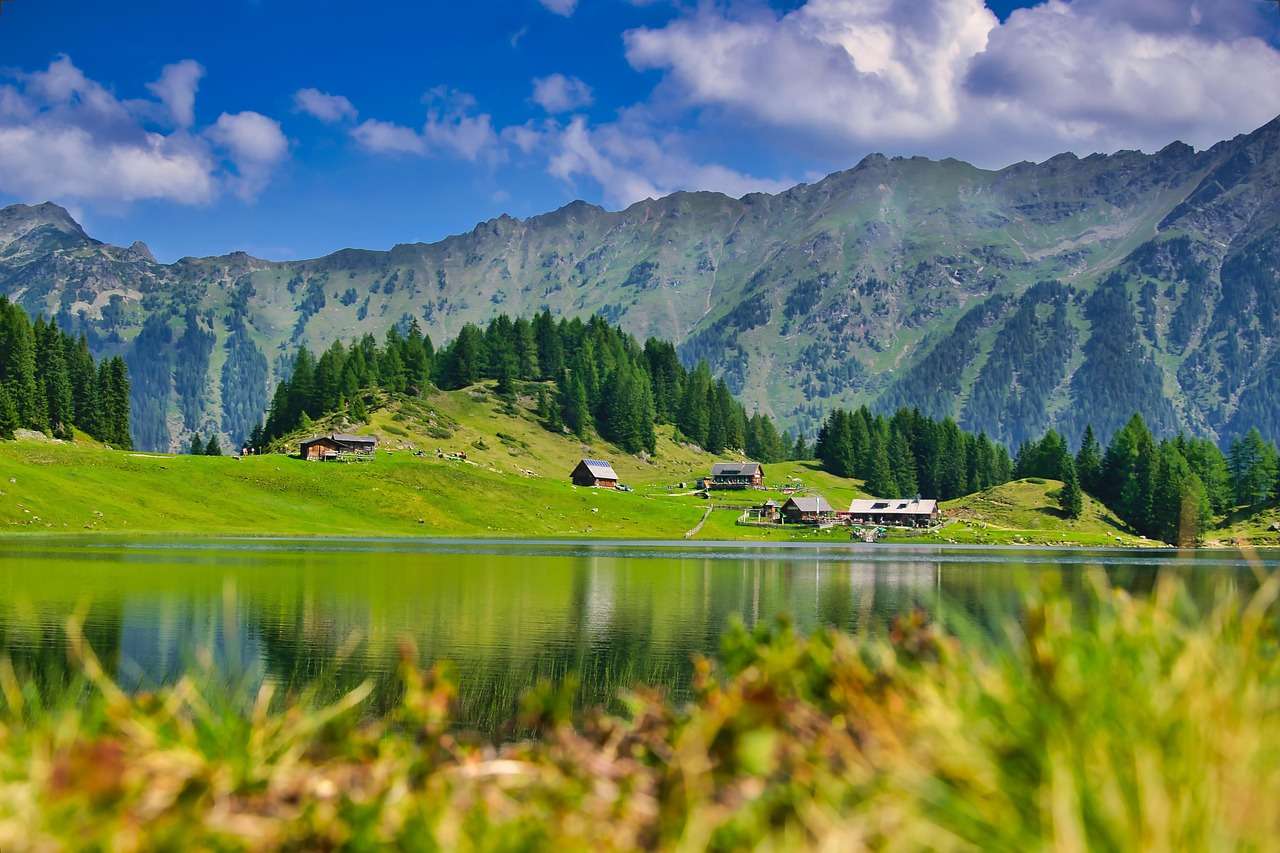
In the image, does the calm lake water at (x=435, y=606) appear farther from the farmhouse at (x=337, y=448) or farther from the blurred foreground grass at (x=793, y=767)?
the farmhouse at (x=337, y=448)

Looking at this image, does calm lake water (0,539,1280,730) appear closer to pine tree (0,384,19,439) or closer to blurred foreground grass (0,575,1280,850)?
blurred foreground grass (0,575,1280,850)

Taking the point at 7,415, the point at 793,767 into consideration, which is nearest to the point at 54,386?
the point at 7,415

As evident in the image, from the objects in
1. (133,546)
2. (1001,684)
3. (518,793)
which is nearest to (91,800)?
(518,793)

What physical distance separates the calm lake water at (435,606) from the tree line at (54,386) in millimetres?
67686

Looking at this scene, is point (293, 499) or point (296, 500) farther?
point (293, 499)

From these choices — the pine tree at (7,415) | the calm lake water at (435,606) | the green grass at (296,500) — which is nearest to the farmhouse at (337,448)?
the green grass at (296,500)

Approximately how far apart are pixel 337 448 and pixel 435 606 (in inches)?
5535

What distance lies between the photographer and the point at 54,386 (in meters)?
173

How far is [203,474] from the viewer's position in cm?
16125

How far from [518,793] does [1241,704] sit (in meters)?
4.49

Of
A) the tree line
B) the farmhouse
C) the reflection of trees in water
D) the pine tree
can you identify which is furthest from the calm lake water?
the farmhouse

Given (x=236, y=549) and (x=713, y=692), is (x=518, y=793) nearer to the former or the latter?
(x=713, y=692)

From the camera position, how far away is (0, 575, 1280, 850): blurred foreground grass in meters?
6.09

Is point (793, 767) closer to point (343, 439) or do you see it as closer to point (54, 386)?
point (54, 386)
